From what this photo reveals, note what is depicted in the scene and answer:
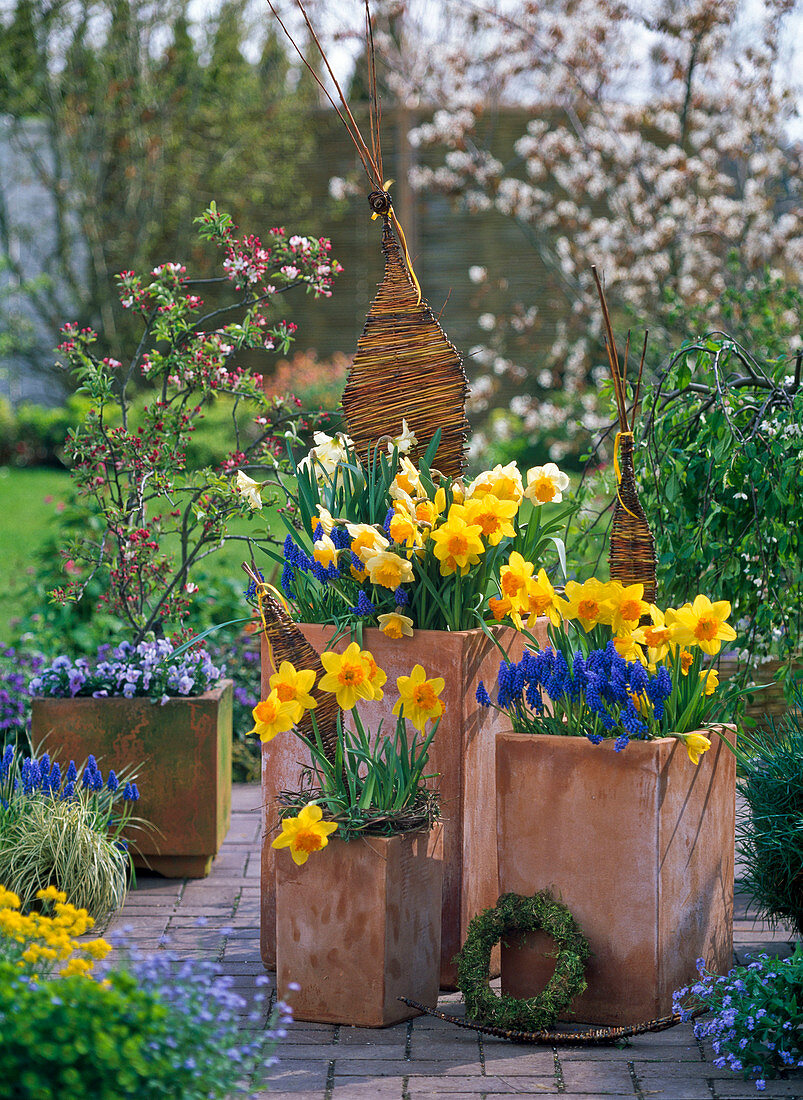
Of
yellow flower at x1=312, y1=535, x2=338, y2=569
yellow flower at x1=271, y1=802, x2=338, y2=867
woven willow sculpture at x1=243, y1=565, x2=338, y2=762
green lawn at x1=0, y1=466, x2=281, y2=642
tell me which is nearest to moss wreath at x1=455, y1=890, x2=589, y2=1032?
yellow flower at x1=271, y1=802, x2=338, y2=867

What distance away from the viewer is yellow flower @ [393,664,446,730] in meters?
2.78

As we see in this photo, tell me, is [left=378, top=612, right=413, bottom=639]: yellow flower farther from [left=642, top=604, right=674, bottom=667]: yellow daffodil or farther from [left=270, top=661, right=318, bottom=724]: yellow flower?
[left=642, top=604, right=674, bottom=667]: yellow daffodil

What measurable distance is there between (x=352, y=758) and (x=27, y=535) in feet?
25.1

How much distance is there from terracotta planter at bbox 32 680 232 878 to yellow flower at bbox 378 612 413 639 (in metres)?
1.05

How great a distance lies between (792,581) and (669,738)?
1.24 metres

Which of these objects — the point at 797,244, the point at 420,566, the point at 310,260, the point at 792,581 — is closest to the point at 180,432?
the point at 310,260

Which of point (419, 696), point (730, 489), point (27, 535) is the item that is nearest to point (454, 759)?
point (419, 696)

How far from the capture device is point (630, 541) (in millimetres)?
2980

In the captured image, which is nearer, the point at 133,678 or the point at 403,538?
the point at 403,538

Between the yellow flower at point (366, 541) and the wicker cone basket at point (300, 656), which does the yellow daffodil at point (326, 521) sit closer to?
the yellow flower at point (366, 541)

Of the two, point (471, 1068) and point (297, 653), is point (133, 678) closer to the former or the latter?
point (297, 653)

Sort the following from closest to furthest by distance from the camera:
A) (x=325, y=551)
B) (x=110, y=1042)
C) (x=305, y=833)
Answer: (x=110, y=1042), (x=305, y=833), (x=325, y=551)

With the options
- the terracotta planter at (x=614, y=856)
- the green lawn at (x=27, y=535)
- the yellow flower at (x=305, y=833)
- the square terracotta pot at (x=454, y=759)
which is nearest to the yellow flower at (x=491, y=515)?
the square terracotta pot at (x=454, y=759)

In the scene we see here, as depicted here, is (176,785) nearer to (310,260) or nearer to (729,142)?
(310,260)
